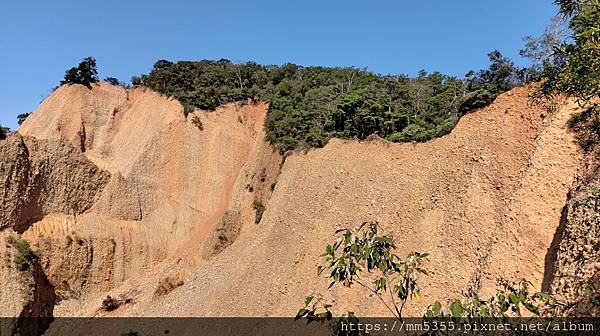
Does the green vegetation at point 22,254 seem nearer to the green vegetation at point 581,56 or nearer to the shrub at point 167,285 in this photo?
the shrub at point 167,285

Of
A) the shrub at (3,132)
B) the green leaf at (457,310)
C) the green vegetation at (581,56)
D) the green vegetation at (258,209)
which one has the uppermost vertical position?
the shrub at (3,132)

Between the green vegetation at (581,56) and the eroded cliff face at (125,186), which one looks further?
the eroded cliff face at (125,186)

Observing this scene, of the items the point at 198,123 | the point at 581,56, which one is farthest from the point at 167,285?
the point at 581,56

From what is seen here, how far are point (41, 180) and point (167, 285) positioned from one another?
36.9ft

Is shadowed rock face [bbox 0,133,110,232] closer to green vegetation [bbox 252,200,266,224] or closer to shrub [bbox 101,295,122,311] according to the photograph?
shrub [bbox 101,295,122,311]

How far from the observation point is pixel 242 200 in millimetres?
32906

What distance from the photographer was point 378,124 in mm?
28203

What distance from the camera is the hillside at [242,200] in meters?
17.1

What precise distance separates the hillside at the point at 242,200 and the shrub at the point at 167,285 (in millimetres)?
349

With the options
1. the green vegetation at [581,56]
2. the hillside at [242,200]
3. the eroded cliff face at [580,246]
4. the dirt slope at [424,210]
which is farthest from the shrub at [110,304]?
the green vegetation at [581,56]

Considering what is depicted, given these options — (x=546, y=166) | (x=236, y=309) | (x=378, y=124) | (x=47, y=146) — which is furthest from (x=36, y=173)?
(x=546, y=166)

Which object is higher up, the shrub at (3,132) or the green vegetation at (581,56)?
the shrub at (3,132)

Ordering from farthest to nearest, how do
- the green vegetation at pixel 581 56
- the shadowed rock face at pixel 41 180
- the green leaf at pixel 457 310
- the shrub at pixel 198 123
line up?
1. the shrub at pixel 198 123
2. the shadowed rock face at pixel 41 180
3. the green vegetation at pixel 581 56
4. the green leaf at pixel 457 310

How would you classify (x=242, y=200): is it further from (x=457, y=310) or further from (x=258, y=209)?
(x=457, y=310)
